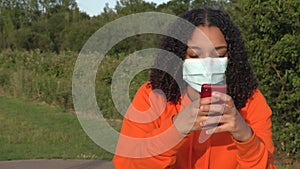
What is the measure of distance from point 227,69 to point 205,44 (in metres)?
0.17

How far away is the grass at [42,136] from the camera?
7.07 m

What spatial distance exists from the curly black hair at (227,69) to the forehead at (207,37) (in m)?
0.02

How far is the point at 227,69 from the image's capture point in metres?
1.66

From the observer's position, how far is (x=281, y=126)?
22.2 ft

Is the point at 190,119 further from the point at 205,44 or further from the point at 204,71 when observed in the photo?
the point at 205,44

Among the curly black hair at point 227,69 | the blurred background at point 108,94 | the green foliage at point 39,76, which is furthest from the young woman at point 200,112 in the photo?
the green foliage at point 39,76

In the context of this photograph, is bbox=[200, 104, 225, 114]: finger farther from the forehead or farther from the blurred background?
the blurred background

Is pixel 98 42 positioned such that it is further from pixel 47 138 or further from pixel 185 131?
pixel 47 138

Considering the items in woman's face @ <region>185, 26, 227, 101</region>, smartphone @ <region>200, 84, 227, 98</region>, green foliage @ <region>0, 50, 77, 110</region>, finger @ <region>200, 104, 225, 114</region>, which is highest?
woman's face @ <region>185, 26, 227, 101</region>

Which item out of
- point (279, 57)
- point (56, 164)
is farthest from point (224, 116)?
point (56, 164)

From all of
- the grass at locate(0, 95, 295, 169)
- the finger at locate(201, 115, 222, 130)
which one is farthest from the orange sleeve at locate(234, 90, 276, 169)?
the grass at locate(0, 95, 295, 169)

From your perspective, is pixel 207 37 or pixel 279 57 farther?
pixel 279 57

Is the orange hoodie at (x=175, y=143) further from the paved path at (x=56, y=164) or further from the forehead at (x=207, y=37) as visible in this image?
the paved path at (x=56, y=164)

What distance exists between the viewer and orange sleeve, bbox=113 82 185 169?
1.45 metres
